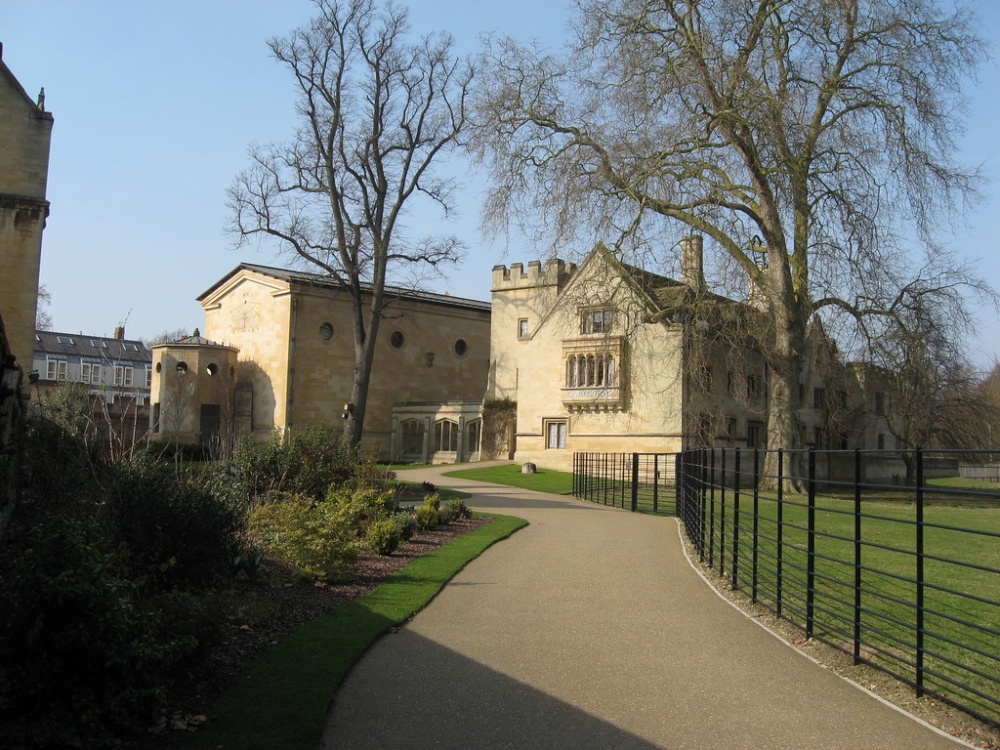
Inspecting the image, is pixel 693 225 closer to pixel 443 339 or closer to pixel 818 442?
pixel 818 442

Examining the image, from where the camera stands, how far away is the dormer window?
135 feet

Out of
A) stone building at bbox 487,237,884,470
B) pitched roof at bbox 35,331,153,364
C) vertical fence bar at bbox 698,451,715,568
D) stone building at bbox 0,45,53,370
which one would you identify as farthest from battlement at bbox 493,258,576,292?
pitched roof at bbox 35,331,153,364

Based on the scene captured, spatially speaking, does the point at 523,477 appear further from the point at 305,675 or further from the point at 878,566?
the point at 305,675

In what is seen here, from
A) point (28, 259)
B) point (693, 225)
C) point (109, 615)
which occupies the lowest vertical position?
point (109, 615)

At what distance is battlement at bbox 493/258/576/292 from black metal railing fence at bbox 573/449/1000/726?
23.2 metres

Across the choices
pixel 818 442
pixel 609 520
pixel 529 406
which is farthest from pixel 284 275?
pixel 609 520

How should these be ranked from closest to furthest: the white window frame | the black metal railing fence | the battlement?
the black metal railing fence, the white window frame, the battlement

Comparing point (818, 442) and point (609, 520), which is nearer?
point (609, 520)

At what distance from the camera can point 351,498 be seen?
658 inches

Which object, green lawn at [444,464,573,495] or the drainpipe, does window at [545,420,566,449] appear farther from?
the drainpipe

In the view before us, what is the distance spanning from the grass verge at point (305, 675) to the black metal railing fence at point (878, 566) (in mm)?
4098

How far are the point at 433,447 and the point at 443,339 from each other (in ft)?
29.8

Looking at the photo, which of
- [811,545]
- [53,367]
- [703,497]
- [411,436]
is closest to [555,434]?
[411,436]

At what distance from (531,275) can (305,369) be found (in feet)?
43.5
